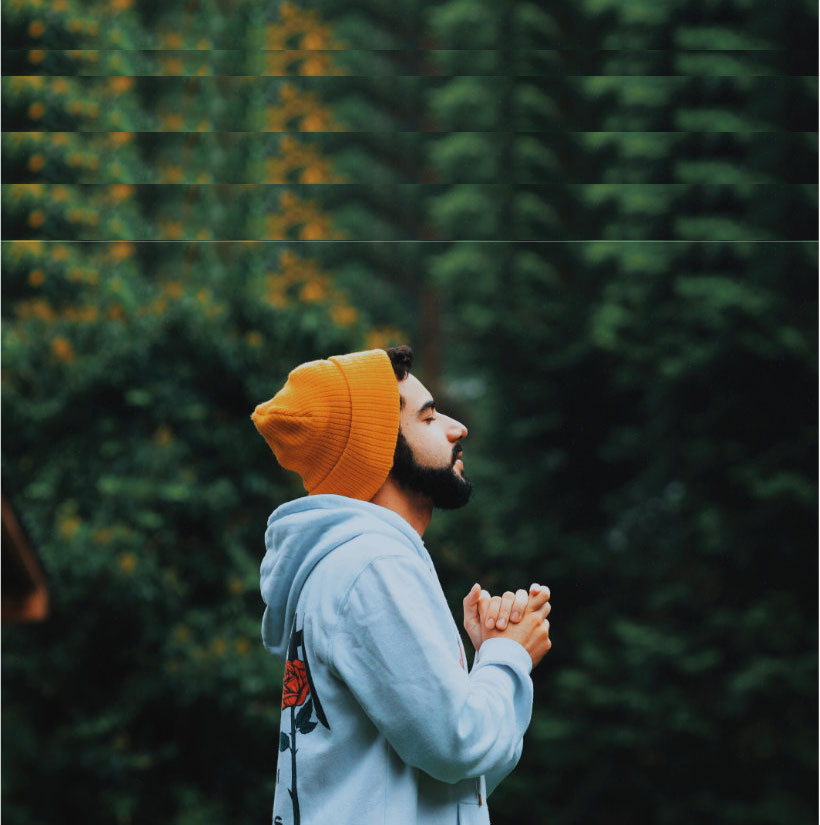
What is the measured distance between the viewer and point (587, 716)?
5.83 meters

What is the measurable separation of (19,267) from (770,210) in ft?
12.4

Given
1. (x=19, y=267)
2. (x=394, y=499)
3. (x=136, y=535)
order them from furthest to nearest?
1. (x=19, y=267)
2. (x=136, y=535)
3. (x=394, y=499)

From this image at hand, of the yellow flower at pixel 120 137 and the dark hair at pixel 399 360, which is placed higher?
the yellow flower at pixel 120 137

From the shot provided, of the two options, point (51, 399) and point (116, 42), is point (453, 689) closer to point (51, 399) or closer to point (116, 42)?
point (51, 399)

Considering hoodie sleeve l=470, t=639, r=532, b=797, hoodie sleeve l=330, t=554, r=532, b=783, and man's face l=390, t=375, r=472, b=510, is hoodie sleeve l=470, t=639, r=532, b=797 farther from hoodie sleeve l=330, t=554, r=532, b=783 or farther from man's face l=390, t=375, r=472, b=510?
man's face l=390, t=375, r=472, b=510

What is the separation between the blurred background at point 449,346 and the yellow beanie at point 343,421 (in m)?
4.01

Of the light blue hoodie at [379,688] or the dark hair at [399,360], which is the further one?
the dark hair at [399,360]

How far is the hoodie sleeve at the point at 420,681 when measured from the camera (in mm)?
1312

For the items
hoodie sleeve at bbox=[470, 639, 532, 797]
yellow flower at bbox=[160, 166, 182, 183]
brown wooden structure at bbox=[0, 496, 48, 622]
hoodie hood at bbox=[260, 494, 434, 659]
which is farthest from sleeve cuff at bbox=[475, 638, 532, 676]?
yellow flower at bbox=[160, 166, 182, 183]

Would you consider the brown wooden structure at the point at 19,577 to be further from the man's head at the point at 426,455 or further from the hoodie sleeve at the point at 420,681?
the hoodie sleeve at the point at 420,681

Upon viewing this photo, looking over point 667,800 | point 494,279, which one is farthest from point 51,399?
point 667,800

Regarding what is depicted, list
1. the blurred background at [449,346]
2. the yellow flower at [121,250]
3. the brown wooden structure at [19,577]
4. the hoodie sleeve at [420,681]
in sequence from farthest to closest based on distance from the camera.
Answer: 1. the yellow flower at [121,250]
2. the blurred background at [449,346]
3. the brown wooden structure at [19,577]
4. the hoodie sleeve at [420,681]

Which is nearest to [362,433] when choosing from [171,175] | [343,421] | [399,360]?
[343,421]

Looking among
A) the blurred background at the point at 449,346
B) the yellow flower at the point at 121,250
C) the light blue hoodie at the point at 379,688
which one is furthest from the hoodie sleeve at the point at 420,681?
the yellow flower at the point at 121,250
